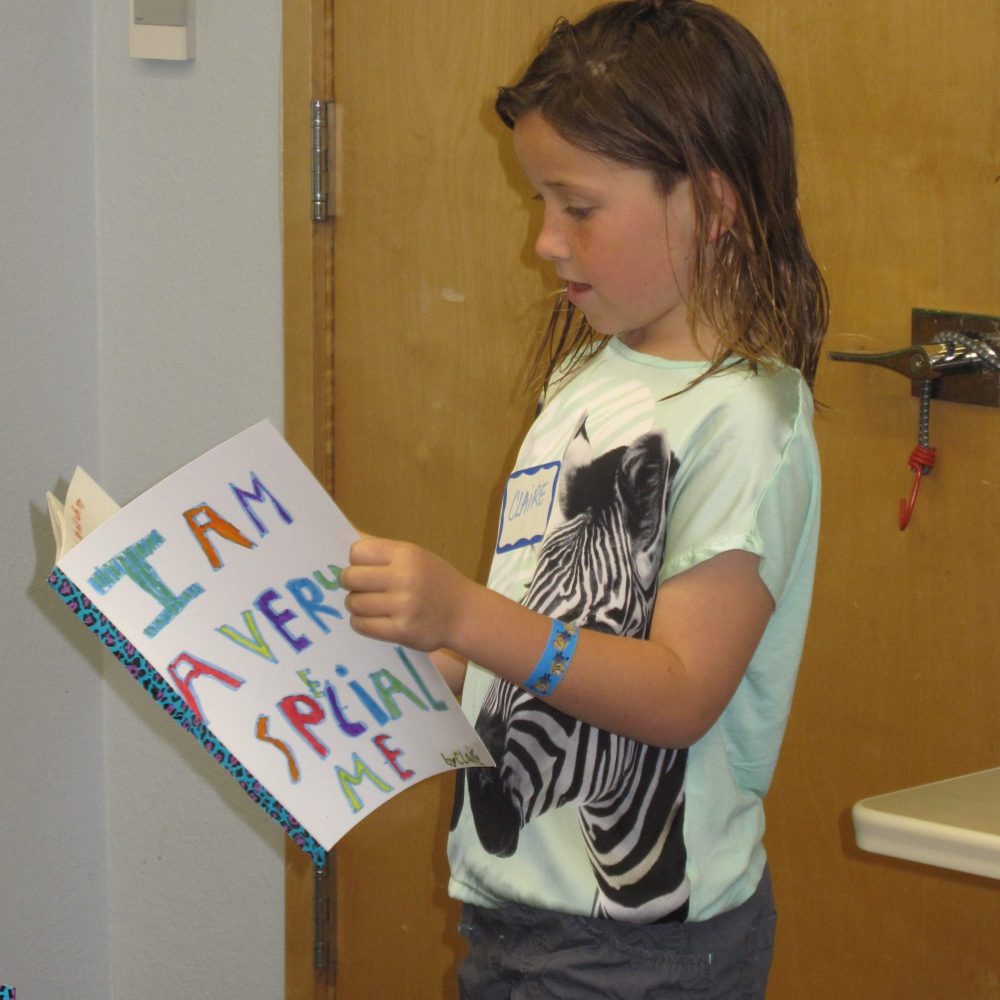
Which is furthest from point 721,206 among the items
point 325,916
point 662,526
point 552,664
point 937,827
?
point 325,916

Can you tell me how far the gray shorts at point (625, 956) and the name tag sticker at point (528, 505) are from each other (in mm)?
261

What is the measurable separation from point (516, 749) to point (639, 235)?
1.20 ft

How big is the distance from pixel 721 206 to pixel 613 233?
0.08m

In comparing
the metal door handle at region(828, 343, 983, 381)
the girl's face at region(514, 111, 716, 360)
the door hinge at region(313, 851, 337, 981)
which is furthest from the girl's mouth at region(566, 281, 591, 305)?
the door hinge at region(313, 851, 337, 981)

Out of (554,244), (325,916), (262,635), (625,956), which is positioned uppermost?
(554,244)

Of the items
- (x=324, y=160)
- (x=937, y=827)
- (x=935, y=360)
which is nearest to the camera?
(x=937, y=827)

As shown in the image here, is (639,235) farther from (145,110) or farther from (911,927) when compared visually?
(145,110)

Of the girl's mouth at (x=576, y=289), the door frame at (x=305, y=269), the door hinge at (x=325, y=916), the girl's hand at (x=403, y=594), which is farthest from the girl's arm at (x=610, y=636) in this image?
the door hinge at (x=325, y=916)

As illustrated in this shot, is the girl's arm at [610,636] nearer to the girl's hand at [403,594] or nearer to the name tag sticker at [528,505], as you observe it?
the girl's hand at [403,594]

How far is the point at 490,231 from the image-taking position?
1.66m

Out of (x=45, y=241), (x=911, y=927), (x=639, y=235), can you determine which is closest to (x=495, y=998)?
(x=639, y=235)

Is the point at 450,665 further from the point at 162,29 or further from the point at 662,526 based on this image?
the point at 162,29

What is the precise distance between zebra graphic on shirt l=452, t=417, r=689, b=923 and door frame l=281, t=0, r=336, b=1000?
0.84m

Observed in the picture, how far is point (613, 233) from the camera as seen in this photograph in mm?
937
